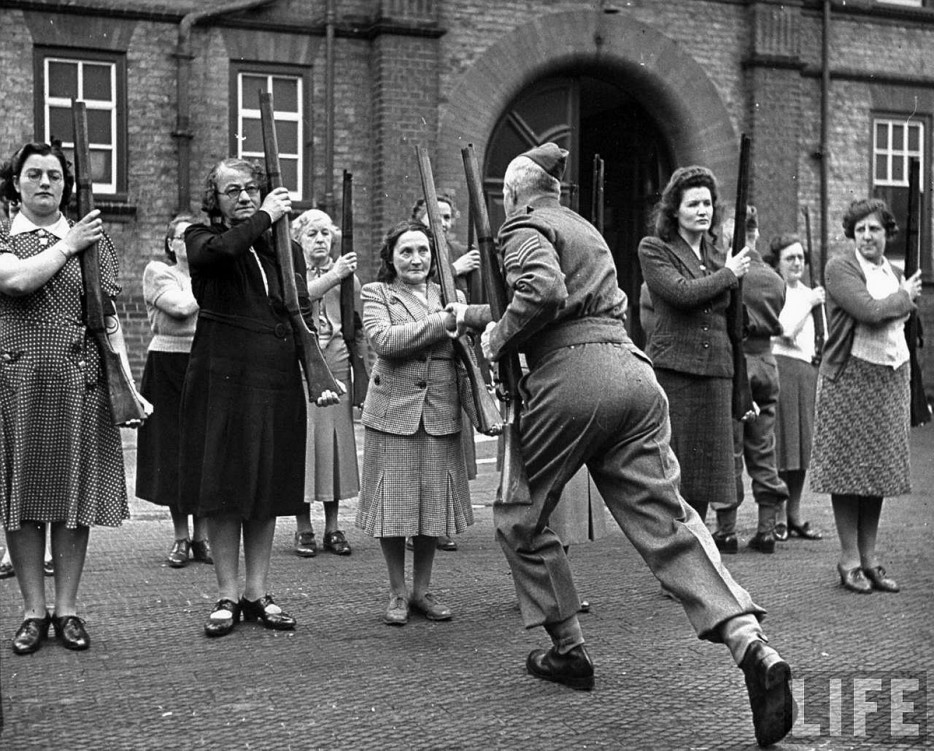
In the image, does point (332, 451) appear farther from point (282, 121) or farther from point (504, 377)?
point (282, 121)

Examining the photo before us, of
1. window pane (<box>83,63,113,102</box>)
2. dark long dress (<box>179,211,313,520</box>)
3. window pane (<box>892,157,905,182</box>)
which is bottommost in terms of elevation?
dark long dress (<box>179,211,313,520</box>)

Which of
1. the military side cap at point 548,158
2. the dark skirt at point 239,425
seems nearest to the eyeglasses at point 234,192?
the dark skirt at point 239,425

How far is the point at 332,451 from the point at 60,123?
30.1 feet

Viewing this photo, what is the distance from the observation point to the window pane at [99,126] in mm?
15633

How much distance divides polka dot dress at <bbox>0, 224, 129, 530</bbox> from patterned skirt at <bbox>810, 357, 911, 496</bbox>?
11.8 feet

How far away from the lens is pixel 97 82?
15.6 m

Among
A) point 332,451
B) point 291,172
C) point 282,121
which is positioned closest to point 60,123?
point 282,121

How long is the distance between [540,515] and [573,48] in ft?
43.8

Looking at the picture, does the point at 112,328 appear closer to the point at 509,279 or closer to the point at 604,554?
the point at 509,279

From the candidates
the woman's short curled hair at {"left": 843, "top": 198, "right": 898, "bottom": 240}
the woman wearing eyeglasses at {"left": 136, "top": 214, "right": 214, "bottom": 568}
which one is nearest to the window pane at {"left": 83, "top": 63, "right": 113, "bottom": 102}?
the woman wearing eyeglasses at {"left": 136, "top": 214, "right": 214, "bottom": 568}

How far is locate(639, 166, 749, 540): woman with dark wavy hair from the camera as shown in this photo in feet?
21.5

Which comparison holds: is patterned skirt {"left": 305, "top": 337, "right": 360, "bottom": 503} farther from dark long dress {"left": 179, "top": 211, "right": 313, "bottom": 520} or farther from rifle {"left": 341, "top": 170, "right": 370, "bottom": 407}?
dark long dress {"left": 179, "top": 211, "right": 313, "bottom": 520}

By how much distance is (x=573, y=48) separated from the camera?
17.2m

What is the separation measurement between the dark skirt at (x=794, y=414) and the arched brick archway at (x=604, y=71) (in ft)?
27.5
